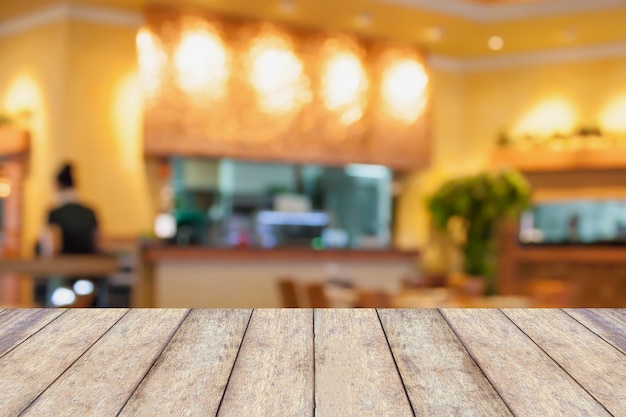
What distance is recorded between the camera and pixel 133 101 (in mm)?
7547

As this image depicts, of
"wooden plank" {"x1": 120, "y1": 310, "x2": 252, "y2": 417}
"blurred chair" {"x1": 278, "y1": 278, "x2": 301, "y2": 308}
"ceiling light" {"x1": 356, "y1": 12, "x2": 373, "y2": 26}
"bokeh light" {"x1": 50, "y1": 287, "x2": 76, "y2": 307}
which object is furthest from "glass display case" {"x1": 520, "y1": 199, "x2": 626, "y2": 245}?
"wooden plank" {"x1": 120, "y1": 310, "x2": 252, "y2": 417}

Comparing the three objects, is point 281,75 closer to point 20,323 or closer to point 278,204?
point 278,204

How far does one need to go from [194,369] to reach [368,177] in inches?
288

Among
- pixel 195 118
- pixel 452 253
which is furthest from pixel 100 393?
A: pixel 452 253

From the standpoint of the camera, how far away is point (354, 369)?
1.69 m

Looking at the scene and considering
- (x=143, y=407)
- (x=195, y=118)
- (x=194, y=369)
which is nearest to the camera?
(x=143, y=407)

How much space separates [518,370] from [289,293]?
4.01 m

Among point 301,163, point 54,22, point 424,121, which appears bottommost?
point 301,163

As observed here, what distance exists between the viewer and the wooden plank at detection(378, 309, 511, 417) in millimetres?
1477

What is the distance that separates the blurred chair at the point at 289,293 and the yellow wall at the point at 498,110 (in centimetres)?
338

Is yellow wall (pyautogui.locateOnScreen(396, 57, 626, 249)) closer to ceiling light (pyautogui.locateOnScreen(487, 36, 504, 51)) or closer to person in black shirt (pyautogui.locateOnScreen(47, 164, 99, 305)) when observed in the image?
ceiling light (pyautogui.locateOnScreen(487, 36, 504, 51))

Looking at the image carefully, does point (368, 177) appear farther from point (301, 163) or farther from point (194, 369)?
point (194, 369)

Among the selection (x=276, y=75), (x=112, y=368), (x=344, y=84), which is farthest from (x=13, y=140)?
(x=112, y=368)

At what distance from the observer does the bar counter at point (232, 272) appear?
20.4 feet
